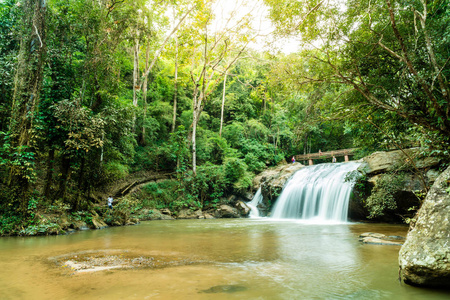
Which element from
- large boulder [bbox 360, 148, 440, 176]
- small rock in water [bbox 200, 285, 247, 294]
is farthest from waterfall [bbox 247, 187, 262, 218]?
small rock in water [bbox 200, 285, 247, 294]

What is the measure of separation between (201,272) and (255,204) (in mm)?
15067

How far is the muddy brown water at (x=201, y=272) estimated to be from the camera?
3181 millimetres

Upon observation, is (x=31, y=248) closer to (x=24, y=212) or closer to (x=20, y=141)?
(x=24, y=212)

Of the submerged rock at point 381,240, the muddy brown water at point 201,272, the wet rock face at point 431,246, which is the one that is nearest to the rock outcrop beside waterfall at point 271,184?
the submerged rock at point 381,240

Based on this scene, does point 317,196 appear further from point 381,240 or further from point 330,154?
point 330,154

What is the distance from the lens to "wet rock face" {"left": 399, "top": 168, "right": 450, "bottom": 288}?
305 centimetres

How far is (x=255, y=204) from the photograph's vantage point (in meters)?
18.8

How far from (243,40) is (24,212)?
42.1 ft

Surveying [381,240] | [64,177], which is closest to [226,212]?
[64,177]

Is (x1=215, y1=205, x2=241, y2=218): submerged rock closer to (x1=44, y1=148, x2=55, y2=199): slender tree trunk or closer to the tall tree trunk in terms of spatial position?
(x1=44, y1=148, x2=55, y2=199): slender tree trunk

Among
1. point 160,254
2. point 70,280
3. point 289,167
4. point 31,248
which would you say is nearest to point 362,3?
point 160,254

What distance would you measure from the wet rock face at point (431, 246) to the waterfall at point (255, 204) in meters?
14.5

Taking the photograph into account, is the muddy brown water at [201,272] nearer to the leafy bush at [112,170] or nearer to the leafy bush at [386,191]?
the leafy bush at [386,191]

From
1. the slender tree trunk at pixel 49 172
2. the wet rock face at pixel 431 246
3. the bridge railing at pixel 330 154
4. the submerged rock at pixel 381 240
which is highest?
the bridge railing at pixel 330 154
